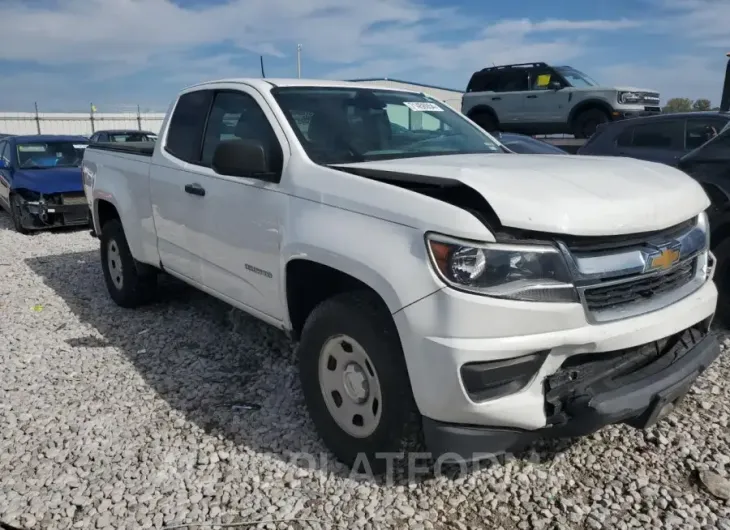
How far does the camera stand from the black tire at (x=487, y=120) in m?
15.8

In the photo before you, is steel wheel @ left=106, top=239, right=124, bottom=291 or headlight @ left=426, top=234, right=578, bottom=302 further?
steel wheel @ left=106, top=239, right=124, bottom=291

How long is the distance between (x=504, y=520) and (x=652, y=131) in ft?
22.5

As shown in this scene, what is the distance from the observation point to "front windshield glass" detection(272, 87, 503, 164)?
334 cm

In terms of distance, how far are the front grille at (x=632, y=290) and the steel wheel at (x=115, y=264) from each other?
14.2 ft

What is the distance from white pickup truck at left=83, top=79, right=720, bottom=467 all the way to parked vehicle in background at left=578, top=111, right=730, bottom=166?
5.24m

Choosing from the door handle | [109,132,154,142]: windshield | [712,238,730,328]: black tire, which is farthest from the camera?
[109,132,154,142]: windshield

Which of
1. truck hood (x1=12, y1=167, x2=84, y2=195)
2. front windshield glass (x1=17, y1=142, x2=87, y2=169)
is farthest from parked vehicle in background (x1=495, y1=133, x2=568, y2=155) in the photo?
front windshield glass (x1=17, y1=142, x2=87, y2=169)

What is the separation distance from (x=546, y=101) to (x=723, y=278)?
10.9m

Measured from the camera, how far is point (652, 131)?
800cm

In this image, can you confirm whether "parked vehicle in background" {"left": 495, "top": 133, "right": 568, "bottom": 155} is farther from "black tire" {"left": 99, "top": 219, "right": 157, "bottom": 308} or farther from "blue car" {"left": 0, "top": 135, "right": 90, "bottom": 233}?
"blue car" {"left": 0, "top": 135, "right": 90, "bottom": 233}

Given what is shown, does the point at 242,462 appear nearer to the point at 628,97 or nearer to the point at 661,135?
the point at 661,135

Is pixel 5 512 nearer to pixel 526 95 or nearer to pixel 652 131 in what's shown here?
pixel 652 131

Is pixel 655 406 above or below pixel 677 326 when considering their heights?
below

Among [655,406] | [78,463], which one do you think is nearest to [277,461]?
[78,463]
